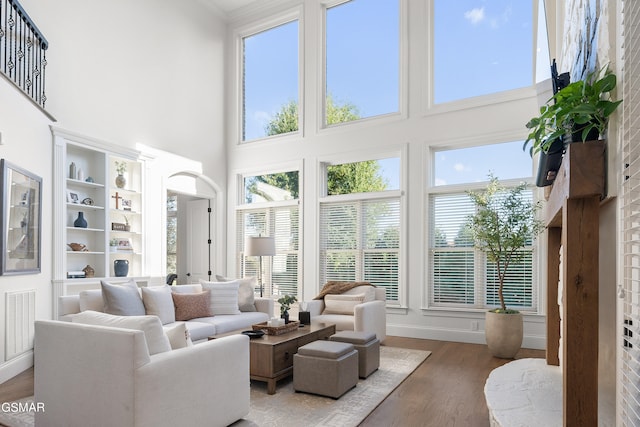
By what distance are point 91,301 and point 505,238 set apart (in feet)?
14.9

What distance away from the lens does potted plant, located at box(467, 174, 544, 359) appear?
16.1 feet

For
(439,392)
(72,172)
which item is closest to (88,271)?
(72,172)

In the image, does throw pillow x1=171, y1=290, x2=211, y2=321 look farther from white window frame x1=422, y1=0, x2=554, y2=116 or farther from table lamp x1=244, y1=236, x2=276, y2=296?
white window frame x1=422, y1=0, x2=554, y2=116

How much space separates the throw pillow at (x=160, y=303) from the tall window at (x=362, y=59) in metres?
4.12

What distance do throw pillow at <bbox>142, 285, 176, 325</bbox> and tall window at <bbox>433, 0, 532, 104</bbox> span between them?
4602 millimetres

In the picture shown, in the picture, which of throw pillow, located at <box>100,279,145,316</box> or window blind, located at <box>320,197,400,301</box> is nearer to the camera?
throw pillow, located at <box>100,279,145,316</box>

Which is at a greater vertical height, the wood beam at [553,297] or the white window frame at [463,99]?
the white window frame at [463,99]

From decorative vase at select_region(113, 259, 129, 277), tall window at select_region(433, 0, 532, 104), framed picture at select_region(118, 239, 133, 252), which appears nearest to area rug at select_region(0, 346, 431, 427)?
decorative vase at select_region(113, 259, 129, 277)

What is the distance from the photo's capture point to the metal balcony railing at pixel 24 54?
441 centimetres

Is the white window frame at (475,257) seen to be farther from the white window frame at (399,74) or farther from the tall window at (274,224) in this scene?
the tall window at (274,224)

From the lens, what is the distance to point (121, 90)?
6.23 metres

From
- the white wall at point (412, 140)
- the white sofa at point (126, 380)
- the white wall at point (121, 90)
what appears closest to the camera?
the white sofa at point (126, 380)

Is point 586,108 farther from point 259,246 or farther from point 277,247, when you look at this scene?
point 277,247

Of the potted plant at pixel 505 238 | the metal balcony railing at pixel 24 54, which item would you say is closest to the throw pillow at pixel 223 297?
the metal balcony railing at pixel 24 54
